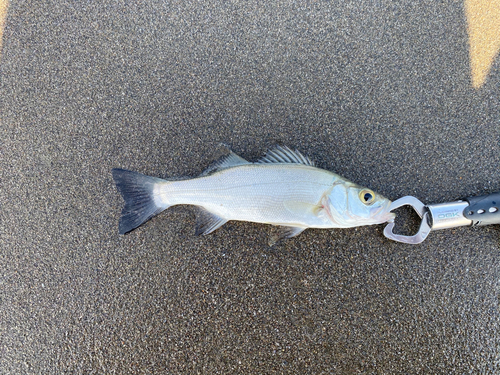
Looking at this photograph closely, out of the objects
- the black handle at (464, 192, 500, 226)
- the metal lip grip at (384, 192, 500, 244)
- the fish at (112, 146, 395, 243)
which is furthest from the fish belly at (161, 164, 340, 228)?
the black handle at (464, 192, 500, 226)

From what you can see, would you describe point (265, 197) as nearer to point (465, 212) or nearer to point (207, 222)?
point (207, 222)

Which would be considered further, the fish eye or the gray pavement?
the gray pavement

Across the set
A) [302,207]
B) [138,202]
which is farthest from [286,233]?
[138,202]

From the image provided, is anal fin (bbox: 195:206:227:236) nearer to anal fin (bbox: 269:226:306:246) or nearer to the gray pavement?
the gray pavement

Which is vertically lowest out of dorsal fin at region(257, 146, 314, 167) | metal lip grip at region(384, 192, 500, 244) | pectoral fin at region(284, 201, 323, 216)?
pectoral fin at region(284, 201, 323, 216)

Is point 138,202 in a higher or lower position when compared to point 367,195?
lower

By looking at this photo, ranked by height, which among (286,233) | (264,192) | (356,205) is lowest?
(286,233)

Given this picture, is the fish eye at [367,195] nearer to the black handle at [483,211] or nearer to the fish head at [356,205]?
the fish head at [356,205]
